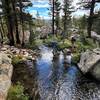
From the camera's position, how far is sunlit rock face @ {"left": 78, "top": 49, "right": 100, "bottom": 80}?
1449 cm

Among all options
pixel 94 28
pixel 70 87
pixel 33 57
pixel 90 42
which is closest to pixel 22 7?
pixel 33 57

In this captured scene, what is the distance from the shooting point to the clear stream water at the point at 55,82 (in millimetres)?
11955

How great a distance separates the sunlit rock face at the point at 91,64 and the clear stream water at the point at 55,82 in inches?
24.2

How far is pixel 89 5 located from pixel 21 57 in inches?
490

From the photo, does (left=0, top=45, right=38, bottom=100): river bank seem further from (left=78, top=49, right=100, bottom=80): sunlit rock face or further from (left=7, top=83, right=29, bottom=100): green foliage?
(left=78, top=49, right=100, bottom=80): sunlit rock face

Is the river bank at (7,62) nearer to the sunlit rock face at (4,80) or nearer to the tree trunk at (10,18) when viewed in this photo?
the sunlit rock face at (4,80)

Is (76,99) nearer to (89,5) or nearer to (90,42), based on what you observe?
(90,42)

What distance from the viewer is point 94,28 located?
39.3 meters

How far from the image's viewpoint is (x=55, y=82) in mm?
14000

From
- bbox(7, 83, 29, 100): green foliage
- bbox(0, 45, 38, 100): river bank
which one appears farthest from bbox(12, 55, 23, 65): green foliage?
bbox(7, 83, 29, 100): green foliage

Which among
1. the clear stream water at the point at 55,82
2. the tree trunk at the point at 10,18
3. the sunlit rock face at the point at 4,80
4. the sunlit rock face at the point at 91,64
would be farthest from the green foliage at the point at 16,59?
the sunlit rock face at the point at 91,64

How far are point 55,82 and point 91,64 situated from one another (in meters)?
3.55

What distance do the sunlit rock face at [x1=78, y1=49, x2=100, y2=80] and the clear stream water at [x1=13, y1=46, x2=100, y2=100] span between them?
0.61 meters

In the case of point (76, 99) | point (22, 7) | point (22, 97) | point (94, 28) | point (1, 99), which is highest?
point (22, 7)
